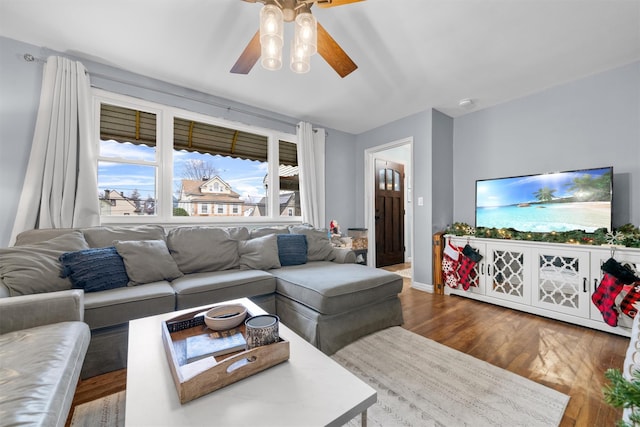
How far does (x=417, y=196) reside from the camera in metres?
3.60

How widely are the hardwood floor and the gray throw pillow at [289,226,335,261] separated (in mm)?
1037

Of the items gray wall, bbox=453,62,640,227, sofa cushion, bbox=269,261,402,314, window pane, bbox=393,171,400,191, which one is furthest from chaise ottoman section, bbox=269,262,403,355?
window pane, bbox=393,171,400,191

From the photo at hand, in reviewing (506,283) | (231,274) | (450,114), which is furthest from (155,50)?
(506,283)

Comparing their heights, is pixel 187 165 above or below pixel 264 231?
above

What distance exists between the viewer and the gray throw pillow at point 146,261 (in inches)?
77.5

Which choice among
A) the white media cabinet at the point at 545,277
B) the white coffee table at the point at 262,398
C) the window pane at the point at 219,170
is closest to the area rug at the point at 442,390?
the white coffee table at the point at 262,398

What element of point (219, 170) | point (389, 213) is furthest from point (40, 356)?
point (389, 213)

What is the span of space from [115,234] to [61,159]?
79 centimetres

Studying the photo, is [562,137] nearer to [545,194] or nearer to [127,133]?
[545,194]

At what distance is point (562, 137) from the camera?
9.19 ft

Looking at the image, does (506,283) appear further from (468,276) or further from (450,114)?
(450,114)

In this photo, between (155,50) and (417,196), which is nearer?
(155,50)

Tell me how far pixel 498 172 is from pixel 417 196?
1.02m

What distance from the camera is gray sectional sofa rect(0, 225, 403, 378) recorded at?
1.64 metres
